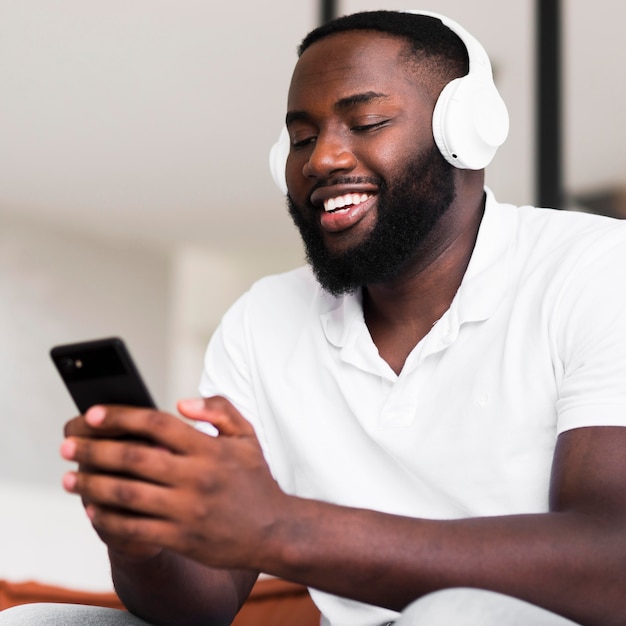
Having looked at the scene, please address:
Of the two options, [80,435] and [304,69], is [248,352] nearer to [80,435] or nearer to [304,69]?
[304,69]

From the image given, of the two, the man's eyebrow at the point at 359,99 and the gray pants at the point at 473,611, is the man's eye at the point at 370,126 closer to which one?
the man's eyebrow at the point at 359,99

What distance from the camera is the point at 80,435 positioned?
79 cm

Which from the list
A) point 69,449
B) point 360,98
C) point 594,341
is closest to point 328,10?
point 360,98

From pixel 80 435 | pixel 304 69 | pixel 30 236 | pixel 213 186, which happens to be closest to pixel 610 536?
pixel 80 435

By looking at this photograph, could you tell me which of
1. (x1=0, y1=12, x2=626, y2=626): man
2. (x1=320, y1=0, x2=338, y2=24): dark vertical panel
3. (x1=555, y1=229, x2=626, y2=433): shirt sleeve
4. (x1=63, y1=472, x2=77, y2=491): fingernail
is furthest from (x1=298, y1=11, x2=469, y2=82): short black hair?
(x1=320, y1=0, x2=338, y2=24): dark vertical panel

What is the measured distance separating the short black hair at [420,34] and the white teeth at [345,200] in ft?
0.72

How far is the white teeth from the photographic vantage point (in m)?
1.31

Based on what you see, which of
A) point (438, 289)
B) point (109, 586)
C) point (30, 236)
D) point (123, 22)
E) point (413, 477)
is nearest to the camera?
point (413, 477)

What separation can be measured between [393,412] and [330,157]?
36 centimetres

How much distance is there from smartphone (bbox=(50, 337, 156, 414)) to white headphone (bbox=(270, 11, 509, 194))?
662mm

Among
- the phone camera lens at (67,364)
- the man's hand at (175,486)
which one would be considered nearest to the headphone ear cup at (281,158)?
the phone camera lens at (67,364)

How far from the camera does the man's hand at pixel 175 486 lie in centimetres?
71

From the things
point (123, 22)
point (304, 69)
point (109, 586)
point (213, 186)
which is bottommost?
point (109, 586)

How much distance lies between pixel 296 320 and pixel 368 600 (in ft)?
2.14
